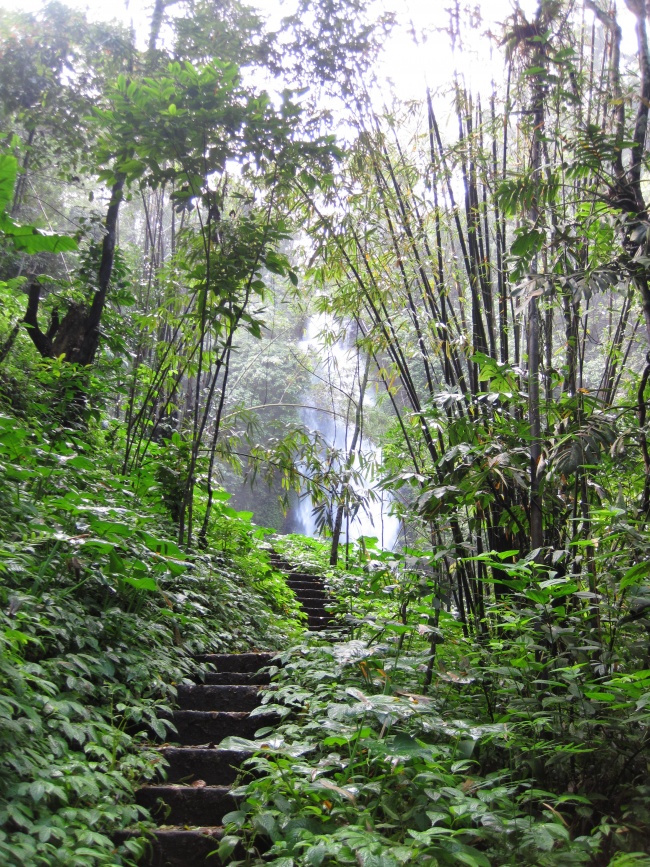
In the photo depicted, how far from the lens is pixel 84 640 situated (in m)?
2.15

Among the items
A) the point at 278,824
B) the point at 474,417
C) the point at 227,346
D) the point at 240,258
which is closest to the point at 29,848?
the point at 278,824

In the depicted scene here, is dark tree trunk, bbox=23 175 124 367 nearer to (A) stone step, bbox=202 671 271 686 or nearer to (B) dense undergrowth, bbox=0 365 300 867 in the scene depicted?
(B) dense undergrowth, bbox=0 365 300 867

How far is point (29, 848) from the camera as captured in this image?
4.30 feet

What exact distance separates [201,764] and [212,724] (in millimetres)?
209

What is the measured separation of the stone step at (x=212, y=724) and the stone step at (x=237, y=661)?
49 centimetres

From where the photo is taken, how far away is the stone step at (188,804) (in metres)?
1.89

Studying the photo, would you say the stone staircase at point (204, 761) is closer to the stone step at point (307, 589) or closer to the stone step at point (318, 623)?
the stone step at point (318, 623)

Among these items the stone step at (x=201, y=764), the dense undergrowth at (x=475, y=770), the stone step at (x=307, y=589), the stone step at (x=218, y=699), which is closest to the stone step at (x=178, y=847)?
the dense undergrowth at (x=475, y=770)

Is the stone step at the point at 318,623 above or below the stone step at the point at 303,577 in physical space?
below

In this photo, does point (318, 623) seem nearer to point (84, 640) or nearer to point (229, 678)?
point (229, 678)

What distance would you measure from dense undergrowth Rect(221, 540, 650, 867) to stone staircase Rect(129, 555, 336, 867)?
0.70ft

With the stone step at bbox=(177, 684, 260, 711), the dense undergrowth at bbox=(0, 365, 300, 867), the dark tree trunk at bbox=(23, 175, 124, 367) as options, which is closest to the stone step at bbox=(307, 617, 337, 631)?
the dense undergrowth at bbox=(0, 365, 300, 867)

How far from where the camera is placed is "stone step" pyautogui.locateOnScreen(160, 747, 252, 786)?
2.09 m

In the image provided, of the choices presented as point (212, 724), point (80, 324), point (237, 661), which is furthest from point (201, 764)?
point (80, 324)
